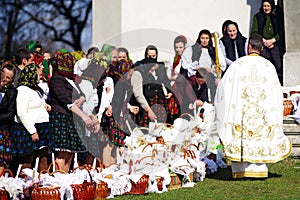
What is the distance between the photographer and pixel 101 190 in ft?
29.3

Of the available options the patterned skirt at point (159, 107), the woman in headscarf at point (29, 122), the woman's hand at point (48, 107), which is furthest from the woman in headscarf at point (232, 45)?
the woman in headscarf at point (29, 122)

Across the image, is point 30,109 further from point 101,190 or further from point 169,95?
point 169,95

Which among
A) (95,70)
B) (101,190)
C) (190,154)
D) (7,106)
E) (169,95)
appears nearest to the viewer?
(7,106)

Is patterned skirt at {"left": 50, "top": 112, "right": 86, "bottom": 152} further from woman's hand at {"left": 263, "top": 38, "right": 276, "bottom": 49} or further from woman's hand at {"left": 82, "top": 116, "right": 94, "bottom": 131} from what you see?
woman's hand at {"left": 263, "top": 38, "right": 276, "bottom": 49}

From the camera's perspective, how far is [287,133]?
11898mm

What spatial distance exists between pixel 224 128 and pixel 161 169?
1.29 m

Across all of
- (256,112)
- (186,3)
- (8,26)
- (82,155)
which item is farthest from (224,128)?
(8,26)

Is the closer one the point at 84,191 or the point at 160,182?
the point at 84,191

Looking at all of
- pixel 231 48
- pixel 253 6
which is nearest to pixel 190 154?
pixel 231 48

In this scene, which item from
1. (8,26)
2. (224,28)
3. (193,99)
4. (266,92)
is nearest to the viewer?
(266,92)

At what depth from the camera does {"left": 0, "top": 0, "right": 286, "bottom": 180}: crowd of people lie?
29.7ft

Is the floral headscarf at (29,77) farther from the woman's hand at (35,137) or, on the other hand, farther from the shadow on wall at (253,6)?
the shadow on wall at (253,6)

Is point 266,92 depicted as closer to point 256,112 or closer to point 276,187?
point 256,112

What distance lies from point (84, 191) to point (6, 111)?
4.14 feet
